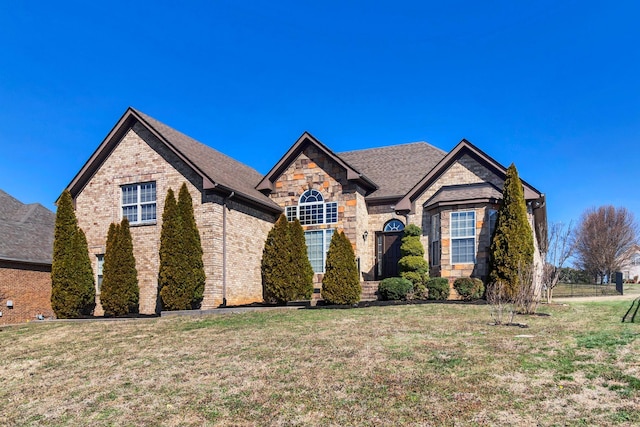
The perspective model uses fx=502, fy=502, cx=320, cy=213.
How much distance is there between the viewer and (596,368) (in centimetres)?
768

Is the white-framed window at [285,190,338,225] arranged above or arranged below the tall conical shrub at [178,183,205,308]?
above

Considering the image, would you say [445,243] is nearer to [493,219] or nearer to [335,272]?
[493,219]

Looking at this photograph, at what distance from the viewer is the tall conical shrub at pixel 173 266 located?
17391 mm

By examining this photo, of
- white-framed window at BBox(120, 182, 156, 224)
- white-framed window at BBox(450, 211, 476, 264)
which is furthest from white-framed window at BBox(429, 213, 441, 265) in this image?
white-framed window at BBox(120, 182, 156, 224)

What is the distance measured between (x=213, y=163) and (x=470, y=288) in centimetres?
1138

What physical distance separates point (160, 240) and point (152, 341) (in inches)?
279

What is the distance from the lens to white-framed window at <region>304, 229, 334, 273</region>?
2103cm

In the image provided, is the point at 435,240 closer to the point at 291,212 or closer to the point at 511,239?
the point at 511,239

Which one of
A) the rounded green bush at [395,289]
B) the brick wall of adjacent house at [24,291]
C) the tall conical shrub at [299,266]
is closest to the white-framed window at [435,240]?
the rounded green bush at [395,289]

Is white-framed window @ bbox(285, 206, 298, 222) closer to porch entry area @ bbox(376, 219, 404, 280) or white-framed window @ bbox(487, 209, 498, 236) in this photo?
porch entry area @ bbox(376, 219, 404, 280)

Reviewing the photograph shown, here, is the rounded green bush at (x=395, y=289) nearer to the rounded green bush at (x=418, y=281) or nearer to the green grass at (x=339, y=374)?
the rounded green bush at (x=418, y=281)

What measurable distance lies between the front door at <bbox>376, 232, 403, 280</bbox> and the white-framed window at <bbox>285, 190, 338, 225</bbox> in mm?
2486

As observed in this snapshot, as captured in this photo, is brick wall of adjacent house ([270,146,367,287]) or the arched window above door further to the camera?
the arched window above door

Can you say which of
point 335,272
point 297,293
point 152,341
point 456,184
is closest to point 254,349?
point 152,341
